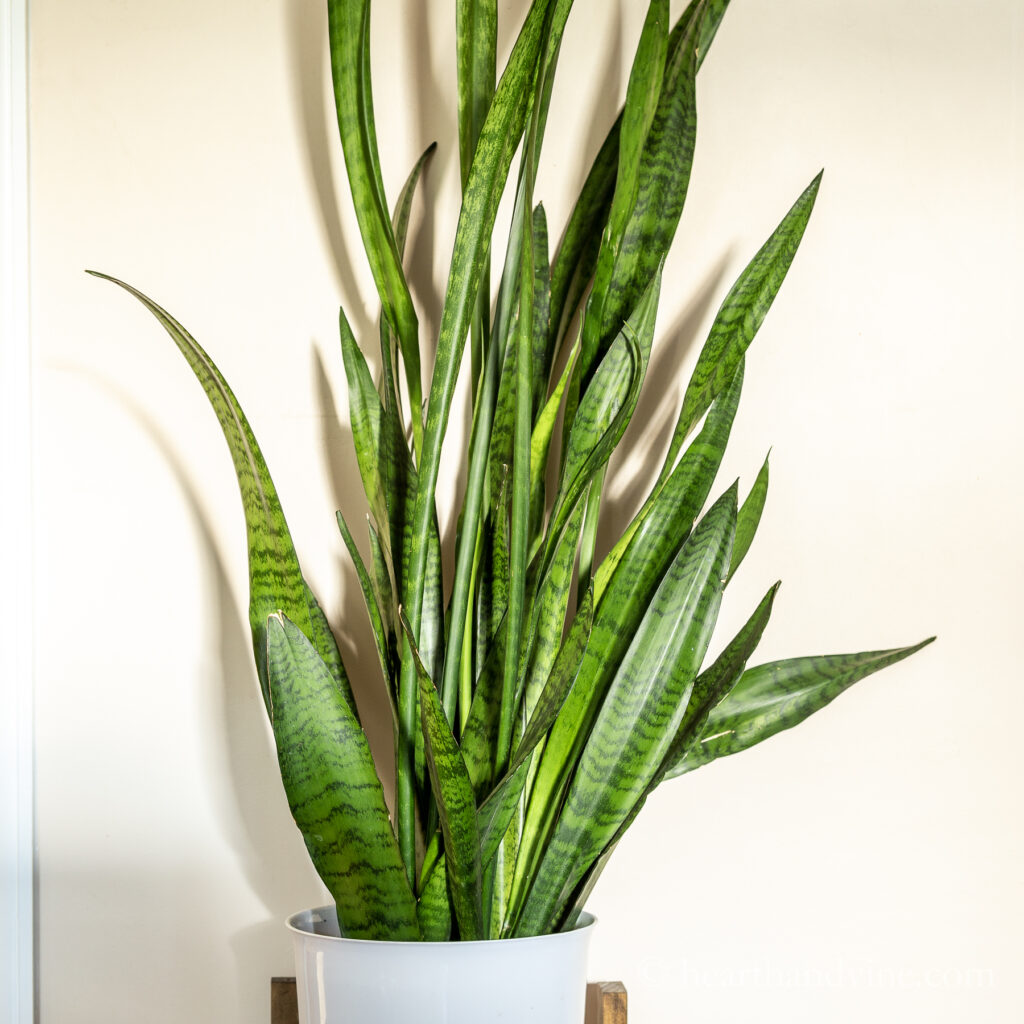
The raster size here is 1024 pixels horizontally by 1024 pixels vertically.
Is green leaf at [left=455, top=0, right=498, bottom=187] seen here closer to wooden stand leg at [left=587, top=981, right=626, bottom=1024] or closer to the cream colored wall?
the cream colored wall

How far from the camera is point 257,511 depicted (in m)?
0.57

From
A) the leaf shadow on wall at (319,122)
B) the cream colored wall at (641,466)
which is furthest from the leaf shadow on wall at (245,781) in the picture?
the leaf shadow on wall at (319,122)

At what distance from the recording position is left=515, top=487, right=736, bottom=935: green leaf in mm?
591

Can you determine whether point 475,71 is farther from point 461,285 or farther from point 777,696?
point 777,696

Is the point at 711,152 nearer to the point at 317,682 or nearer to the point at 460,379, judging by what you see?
the point at 460,379

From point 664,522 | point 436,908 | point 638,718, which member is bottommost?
point 436,908

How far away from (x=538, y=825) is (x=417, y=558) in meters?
0.19

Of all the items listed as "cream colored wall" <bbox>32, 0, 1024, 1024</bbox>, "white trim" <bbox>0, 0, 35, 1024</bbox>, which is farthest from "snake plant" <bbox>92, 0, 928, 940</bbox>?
"white trim" <bbox>0, 0, 35, 1024</bbox>

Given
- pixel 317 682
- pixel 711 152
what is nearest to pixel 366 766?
pixel 317 682

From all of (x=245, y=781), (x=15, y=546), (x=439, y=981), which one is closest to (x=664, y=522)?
(x=439, y=981)

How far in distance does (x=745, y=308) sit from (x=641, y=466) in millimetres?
173

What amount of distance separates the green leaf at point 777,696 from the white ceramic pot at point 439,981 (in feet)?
0.52

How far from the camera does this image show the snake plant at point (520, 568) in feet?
1.85

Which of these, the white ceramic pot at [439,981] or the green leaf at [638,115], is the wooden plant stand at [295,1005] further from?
the green leaf at [638,115]
